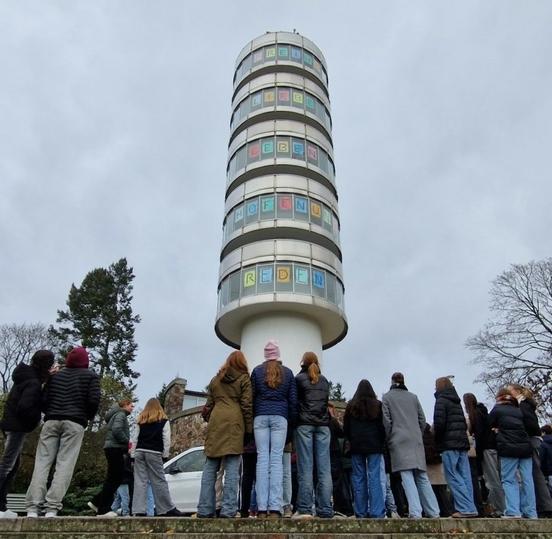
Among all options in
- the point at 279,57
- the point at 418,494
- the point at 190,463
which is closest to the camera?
the point at 418,494

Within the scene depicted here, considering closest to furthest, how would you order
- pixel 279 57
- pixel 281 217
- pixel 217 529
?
pixel 217 529 → pixel 281 217 → pixel 279 57

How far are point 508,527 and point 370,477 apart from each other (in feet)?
5.95

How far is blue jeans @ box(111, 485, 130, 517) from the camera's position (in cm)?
887

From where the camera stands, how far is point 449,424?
297 inches

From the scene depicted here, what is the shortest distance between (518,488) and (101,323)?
3883 centimetres

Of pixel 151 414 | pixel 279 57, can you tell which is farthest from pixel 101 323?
pixel 151 414

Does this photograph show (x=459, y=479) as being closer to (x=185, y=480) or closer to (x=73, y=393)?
(x=185, y=480)

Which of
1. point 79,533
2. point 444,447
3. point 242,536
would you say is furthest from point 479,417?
point 79,533

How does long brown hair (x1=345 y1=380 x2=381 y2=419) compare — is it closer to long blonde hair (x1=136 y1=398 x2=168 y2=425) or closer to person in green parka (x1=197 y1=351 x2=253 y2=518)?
person in green parka (x1=197 y1=351 x2=253 y2=518)

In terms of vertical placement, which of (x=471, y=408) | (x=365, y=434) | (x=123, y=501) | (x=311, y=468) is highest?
(x=471, y=408)

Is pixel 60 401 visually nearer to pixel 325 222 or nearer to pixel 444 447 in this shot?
pixel 444 447

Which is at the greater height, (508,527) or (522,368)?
(522,368)

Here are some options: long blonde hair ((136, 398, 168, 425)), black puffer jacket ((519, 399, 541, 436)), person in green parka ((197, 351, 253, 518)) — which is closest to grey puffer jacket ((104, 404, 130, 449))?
long blonde hair ((136, 398, 168, 425))

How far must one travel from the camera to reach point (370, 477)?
7.08 m
